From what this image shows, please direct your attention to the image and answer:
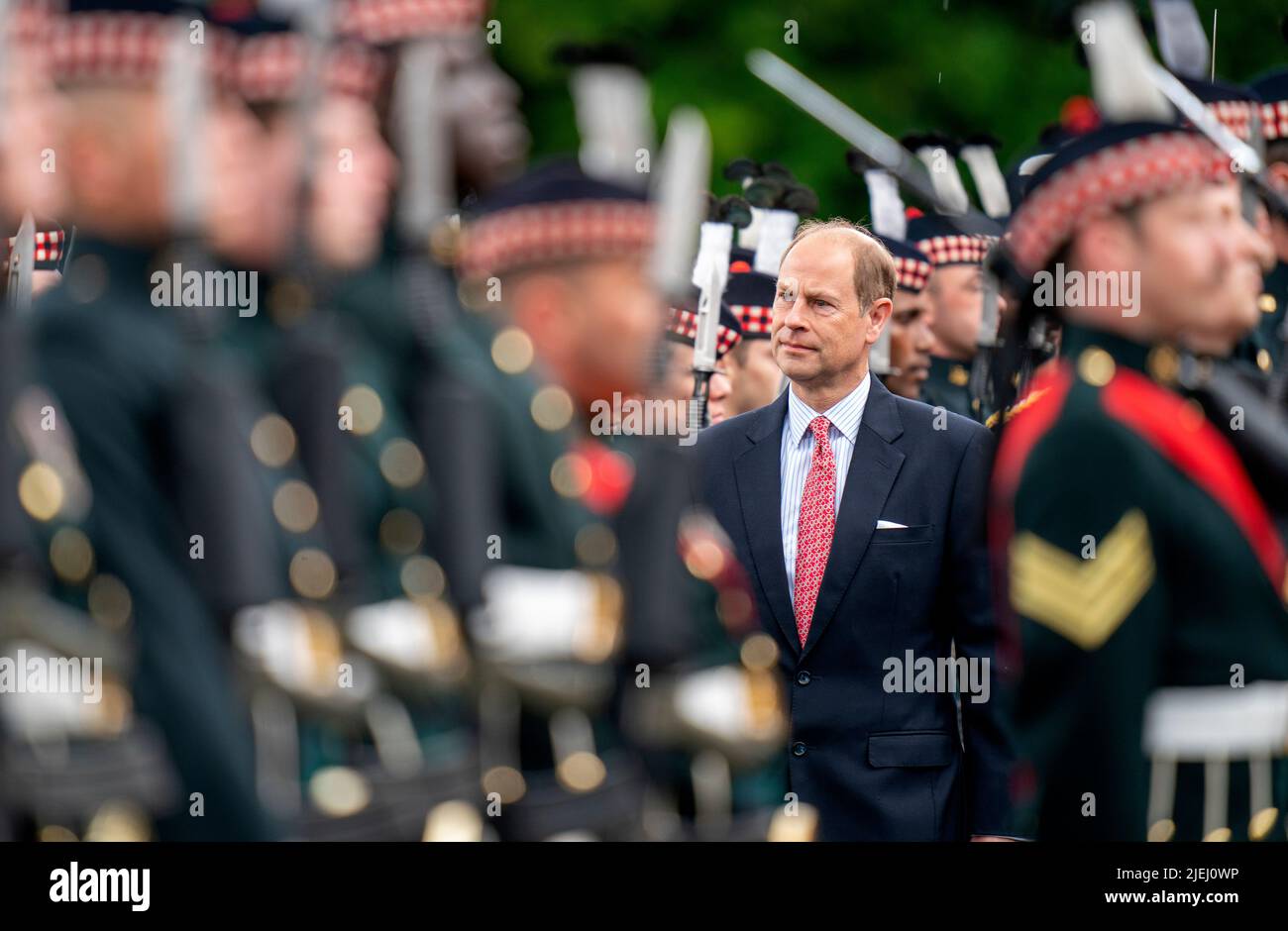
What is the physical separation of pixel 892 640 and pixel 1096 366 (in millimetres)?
1049

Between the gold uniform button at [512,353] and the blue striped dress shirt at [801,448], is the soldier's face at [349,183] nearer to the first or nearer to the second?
the gold uniform button at [512,353]

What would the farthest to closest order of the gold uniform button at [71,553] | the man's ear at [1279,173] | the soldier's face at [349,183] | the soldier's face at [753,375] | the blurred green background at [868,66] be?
the blurred green background at [868,66]
the soldier's face at [753,375]
the man's ear at [1279,173]
the soldier's face at [349,183]
the gold uniform button at [71,553]

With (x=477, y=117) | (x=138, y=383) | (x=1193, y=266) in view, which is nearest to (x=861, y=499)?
(x=1193, y=266)

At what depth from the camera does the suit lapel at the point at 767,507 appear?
5234 millimetres

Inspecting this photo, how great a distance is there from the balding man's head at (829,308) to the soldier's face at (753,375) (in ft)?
3.92

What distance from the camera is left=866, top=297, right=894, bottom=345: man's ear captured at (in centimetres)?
550

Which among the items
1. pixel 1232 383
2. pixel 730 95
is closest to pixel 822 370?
pixel 1232 383

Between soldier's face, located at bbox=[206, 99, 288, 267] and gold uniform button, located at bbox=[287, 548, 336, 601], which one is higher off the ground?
soldier's face, located at bbox=[206, 99, 288, 267]

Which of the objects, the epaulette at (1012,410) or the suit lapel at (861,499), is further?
the epaulette at (1012,410)

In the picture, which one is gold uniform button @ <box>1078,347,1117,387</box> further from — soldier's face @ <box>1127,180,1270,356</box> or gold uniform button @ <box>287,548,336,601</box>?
gold uniform button @ <box>287,548,336,601</box>

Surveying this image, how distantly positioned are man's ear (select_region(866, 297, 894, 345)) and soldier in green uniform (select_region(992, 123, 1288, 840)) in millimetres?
1030

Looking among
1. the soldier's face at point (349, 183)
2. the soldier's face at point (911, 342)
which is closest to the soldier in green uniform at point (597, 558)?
the soldier's face at point (349, 183)

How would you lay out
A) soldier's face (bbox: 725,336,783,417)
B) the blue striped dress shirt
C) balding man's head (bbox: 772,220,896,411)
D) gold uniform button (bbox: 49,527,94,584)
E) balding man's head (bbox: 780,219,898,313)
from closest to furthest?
gold uniform button (bbox: 49,527,94,584) < the blue striped dress shirt < balding man's head (bbox: 772,220,896,411) < balding man's head (bbox: 780,219,898,313) < soldier's face (bbox: 725,336,783,417)

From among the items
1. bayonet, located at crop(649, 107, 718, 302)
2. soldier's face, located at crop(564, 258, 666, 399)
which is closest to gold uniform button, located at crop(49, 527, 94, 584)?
soldier's face, located at crop(564, 258, 666, 399)
